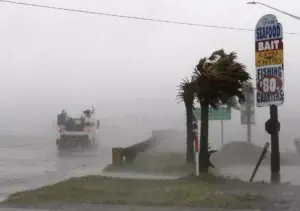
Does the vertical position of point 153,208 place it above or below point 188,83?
below

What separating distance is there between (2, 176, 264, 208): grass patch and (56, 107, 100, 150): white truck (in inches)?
1145

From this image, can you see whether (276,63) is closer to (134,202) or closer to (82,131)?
(134,202)

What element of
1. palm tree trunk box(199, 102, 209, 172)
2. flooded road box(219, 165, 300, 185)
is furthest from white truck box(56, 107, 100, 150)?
palm tree trunk box(199, 102, 209, 172)

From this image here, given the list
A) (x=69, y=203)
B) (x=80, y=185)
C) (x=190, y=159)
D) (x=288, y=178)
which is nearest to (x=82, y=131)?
(x=190, y=159)

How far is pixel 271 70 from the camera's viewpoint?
1845cm

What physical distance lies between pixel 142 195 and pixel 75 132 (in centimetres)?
3207

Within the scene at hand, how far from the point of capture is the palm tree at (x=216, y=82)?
17.8 metres

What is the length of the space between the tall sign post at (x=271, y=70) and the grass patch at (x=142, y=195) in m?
3.81

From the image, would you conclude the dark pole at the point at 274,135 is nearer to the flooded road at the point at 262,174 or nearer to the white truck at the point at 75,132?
the flooded road at the point at 262,174

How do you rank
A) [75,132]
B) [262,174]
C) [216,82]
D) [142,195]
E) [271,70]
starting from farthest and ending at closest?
[75,132] → [262,174] → [271,70] → [216,82] → [142,195]

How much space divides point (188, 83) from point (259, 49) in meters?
3.42

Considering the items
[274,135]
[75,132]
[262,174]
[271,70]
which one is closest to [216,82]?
[271,70]

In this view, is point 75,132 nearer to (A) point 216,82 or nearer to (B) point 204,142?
(B) point 204,142

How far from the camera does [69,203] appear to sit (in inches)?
486
